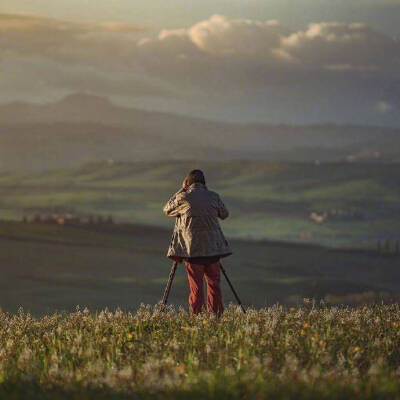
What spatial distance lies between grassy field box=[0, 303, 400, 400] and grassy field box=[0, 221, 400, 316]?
324 ft

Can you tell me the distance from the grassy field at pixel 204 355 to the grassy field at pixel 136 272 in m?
98.8

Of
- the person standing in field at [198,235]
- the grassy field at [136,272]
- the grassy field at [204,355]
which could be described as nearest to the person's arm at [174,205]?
the person standing in field at [198,235]

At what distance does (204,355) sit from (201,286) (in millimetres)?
4616

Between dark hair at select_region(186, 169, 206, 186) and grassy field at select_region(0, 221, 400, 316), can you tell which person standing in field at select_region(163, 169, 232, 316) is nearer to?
dark hair at select_region(186, 169, 206, 186)

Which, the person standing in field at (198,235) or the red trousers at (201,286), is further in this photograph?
the red trousers at (201,286)

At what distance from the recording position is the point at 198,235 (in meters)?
15.0

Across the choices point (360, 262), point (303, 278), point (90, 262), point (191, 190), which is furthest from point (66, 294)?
point (191, 190)

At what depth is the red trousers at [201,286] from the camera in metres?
15.2

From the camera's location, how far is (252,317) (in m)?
13.2

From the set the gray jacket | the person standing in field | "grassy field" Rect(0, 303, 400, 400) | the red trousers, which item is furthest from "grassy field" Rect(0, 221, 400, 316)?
"grassy field" Rect(0, 303, 400, 400)

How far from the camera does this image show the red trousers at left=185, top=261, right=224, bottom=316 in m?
15.2

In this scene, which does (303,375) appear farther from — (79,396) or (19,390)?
(19,390)

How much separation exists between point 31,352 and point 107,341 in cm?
111

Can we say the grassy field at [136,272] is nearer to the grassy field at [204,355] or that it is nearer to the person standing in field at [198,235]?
the person standing in field at [198,235]
